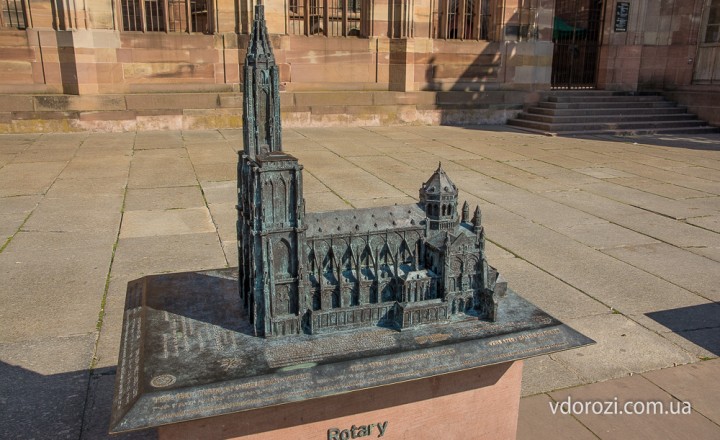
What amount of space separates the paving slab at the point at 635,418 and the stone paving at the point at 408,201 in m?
0.01

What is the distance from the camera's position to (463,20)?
2005 centimetres

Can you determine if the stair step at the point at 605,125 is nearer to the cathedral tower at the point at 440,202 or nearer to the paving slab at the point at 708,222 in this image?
the paving slab at the point at 708,222

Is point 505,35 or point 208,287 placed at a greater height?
point 505,35

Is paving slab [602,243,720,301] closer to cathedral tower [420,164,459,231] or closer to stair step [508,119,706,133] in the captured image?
cathedral tower [420,164,459,231]

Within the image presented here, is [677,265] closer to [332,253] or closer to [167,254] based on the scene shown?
[332,253]

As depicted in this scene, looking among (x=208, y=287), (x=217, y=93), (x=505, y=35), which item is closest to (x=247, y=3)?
(x=217, y=93)

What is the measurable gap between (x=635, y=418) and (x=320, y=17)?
19.6 m

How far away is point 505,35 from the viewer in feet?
66.3

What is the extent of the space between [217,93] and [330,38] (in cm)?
415

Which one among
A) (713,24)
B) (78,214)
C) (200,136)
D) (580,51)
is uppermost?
(713,24)

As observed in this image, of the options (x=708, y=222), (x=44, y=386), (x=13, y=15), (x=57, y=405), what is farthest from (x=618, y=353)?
(x=13, y=15)

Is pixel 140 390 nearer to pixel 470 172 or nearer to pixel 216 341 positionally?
pixel 216 341

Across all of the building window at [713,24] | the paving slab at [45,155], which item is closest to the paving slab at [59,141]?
the paving slab at [45,155]

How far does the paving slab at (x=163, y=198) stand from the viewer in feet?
30.0
